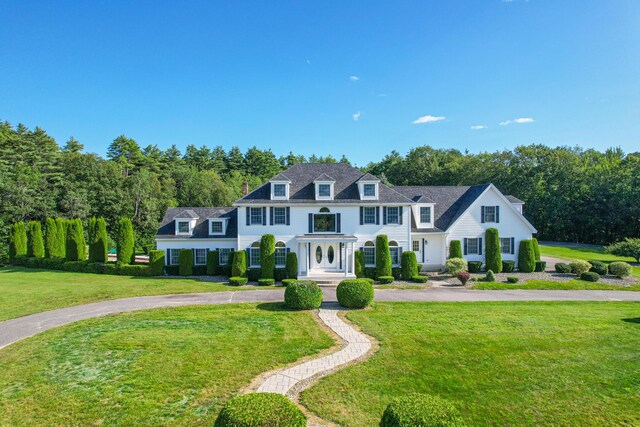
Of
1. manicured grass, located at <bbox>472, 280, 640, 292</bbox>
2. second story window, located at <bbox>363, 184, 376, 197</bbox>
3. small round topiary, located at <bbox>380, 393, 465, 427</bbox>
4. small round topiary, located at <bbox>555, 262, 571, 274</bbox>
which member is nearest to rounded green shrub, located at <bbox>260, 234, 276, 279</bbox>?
second story window, located at <bbox>363, 184, 376, 197</bbox>

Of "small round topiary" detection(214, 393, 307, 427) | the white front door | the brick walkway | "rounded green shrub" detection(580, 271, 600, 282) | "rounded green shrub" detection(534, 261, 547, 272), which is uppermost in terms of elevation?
the white front door

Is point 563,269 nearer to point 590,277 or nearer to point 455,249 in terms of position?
point 590,277

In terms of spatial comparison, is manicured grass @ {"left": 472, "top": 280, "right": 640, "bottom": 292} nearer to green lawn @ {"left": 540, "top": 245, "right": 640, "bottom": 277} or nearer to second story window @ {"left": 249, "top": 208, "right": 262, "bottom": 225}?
green lawn @ {"left": 540, "top": 245, "right": 640, "bottom": 277}

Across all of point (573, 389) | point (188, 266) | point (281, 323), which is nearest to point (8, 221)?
point (188, 266)

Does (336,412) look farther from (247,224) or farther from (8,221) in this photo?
(8,221)

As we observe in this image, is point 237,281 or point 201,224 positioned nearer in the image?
point 237,281

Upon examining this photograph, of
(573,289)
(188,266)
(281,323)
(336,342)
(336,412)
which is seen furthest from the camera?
(188,266)

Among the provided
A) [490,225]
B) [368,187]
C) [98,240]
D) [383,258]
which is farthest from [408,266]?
[98,240]
